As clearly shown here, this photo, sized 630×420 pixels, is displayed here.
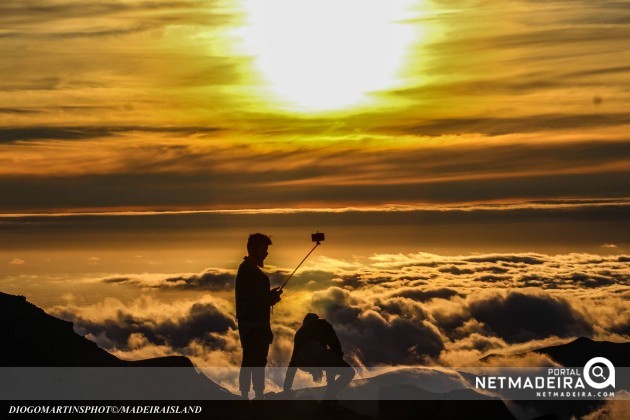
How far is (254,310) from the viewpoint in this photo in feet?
55.4

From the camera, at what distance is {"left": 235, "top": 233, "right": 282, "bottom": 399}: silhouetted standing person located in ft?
54.8

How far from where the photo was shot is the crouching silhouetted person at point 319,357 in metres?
17.6

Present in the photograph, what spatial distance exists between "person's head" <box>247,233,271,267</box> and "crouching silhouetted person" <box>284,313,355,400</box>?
2.12 metres

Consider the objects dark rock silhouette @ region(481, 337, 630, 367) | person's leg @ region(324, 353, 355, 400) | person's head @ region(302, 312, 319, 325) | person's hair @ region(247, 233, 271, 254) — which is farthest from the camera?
dark rock silhouette @ region(481, 337, 630, 367)

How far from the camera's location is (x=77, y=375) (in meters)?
19.7
